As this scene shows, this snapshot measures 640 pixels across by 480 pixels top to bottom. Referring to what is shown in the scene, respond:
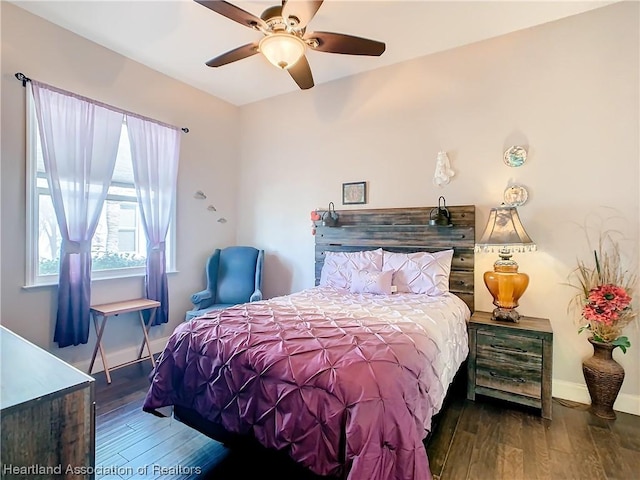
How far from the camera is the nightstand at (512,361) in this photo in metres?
2.28

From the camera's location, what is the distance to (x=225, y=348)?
1.66 meters

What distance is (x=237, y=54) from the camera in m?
2.24

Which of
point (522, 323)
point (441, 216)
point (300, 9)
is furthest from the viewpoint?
point (441, 216)

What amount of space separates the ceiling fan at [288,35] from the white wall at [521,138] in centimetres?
125

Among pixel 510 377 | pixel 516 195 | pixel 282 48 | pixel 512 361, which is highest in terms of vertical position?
pixel 282 48

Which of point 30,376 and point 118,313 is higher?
point 30,376

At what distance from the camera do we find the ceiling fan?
5.86 feet

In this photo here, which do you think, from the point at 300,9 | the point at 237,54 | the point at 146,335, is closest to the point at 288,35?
the point at 300,9

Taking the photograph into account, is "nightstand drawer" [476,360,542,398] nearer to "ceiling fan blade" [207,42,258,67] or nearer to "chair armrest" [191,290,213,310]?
"chair armrest" [191,290,213,310]

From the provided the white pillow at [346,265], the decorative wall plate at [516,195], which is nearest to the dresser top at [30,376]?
the white pillow at [346,265]

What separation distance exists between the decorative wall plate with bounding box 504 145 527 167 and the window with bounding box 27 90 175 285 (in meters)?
3.45

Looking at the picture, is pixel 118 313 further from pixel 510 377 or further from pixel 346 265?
pixel 510 377

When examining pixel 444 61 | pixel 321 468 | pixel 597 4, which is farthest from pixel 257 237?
pixel 597 4

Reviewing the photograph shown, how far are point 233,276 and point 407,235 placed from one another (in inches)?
80.8
